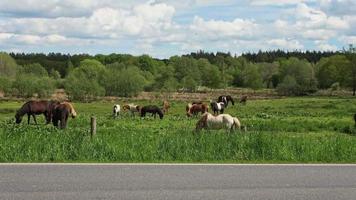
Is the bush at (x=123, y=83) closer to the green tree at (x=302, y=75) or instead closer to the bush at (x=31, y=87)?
the bush at (x=31, y=87)

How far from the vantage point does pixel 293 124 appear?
124 ft

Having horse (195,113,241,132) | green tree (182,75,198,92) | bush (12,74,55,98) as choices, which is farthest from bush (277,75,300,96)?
horse (195,113,241,132)

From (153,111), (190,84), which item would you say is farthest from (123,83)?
(153,111)

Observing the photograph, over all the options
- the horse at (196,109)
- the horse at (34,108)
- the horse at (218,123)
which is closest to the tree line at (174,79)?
the horse at (196,109)

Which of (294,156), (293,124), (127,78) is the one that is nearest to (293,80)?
(127,78)

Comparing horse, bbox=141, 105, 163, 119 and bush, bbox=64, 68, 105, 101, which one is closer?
horse, bbox=141, 105, 163, 119

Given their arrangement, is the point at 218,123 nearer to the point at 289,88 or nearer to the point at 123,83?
the point at 123,83

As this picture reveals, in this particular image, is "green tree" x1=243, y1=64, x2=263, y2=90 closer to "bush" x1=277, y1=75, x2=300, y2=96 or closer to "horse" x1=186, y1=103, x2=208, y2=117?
"bush" x1=277, y1=75, x2=300, y2=96
